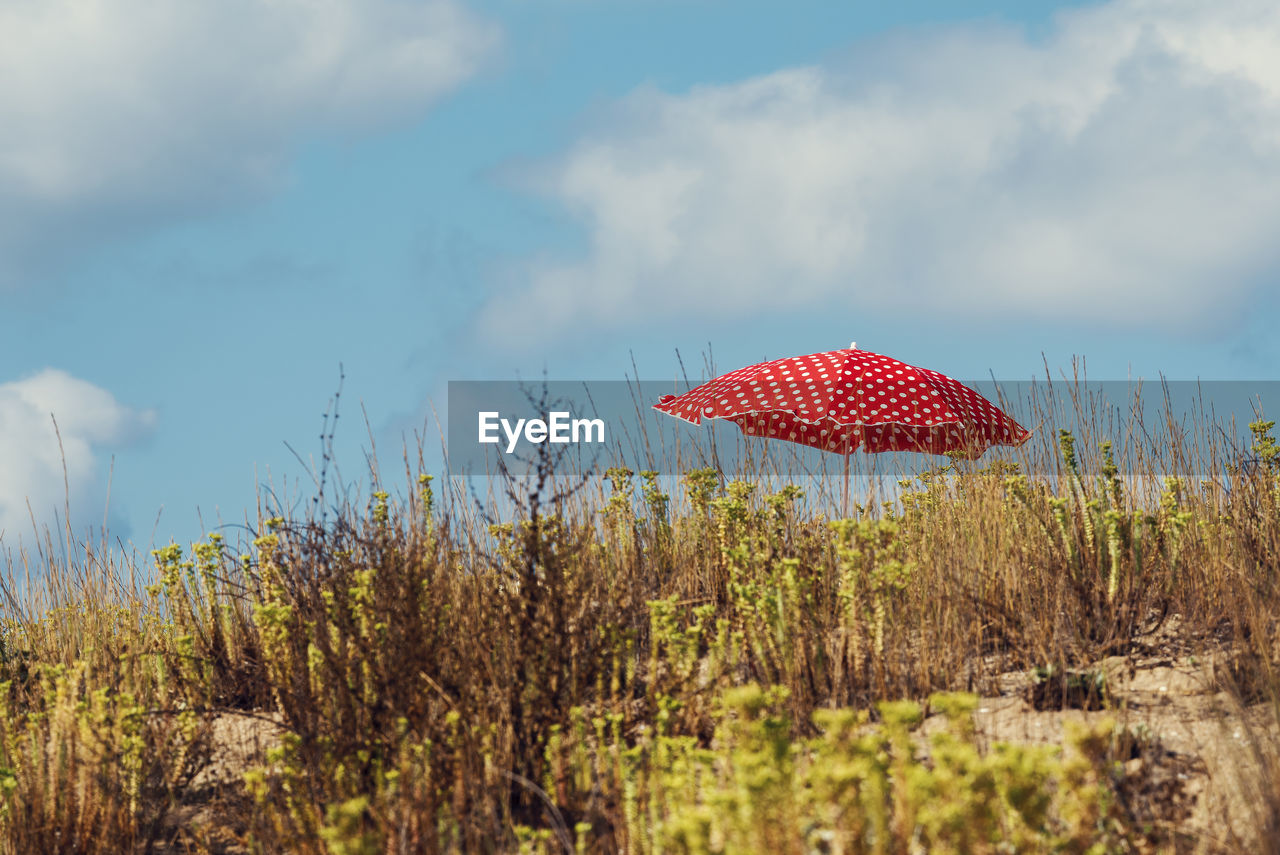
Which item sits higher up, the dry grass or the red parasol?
the red parasol

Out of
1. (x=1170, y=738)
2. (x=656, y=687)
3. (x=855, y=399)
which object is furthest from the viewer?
(x=855, y=399)

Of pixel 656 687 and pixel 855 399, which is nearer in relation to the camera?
pixel 656 687

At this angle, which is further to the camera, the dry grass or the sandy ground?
the sandy ground

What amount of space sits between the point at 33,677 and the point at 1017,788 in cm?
483

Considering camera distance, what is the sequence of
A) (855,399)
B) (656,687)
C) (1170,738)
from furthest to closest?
1. (855,399)
2. (656,687)
3. (1170,738)

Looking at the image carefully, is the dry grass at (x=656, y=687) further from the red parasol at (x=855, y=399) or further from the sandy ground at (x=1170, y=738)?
the red parasol at (x=855, y=399)

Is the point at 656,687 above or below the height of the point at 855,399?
below

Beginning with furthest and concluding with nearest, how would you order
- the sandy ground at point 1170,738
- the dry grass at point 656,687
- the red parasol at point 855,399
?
the red parasol at point 855,399
the sandy ground at point 1170,738
the dry grass at point 656,687

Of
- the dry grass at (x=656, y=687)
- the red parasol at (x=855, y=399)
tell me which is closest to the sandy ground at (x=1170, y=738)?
the dry grass at (x=656, y=687)

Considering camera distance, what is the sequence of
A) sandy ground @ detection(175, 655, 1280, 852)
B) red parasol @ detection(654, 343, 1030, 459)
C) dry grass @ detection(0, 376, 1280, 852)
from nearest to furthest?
dry grass @ detection(0, 376, 1280, 852)
sandy ground @ detection(175, 655, 1280, 852)
red parasol @ detection(654, 343, 1030, 459)

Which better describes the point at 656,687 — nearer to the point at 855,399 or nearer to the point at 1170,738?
the point at 1170,738

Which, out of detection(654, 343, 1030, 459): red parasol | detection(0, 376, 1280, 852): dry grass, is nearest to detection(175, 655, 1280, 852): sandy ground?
detection(0, 376, 1280, 852): dry grass

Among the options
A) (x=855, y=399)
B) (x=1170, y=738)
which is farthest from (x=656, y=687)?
(x=855, y=399)

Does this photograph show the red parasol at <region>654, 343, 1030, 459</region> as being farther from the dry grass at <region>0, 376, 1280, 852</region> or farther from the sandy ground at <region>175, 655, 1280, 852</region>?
the sandy ground at <region>175, 655, 1280, 852</region>
